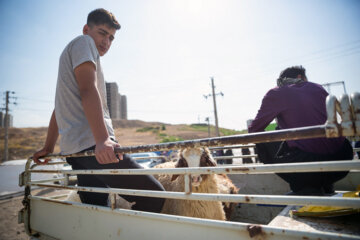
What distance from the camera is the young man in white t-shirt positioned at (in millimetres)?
1491

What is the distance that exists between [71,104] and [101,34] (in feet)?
2.39

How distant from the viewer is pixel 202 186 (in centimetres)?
288

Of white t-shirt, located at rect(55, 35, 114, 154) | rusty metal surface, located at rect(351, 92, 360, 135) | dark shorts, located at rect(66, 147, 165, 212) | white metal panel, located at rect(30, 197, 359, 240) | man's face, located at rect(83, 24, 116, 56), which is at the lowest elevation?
white metal panel, located at rect(30, 197, 359, 240)

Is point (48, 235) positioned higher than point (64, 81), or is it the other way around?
point (64, 81)

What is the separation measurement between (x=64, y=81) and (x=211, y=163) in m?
2.03

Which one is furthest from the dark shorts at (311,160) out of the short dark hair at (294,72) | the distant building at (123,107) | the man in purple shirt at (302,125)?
the distant building at (123,107)

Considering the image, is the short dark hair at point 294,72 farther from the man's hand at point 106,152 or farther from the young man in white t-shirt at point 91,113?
the man's hand at point 106,152

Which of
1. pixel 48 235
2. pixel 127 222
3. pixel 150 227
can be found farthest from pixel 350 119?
pixel 48 235

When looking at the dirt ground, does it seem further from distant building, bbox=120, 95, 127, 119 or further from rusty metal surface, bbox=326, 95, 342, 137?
distant building, bbox=120, 95, 127, 119

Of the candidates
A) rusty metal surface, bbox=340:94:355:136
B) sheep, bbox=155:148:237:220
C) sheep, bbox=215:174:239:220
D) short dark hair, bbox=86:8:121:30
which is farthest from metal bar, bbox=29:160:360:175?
sheep, bbox=215:174:239:220

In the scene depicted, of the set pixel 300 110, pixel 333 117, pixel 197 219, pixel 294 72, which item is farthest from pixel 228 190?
pixel 333 117

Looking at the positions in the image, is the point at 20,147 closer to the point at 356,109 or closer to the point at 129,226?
the point at 129,226

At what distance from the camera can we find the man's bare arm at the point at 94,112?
55.3 inches

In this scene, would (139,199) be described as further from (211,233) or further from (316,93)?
(316,93)
